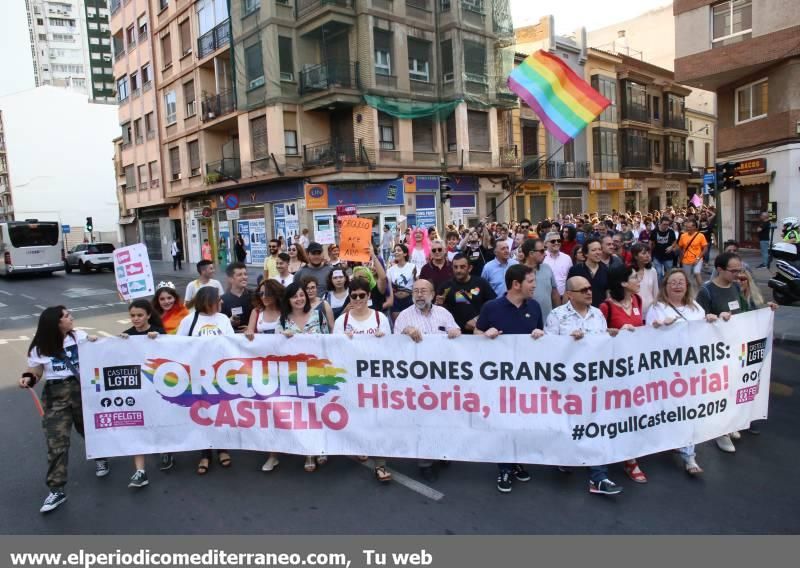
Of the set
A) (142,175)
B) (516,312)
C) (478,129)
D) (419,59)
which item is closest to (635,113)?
(478,129)

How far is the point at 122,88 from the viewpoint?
130 feet

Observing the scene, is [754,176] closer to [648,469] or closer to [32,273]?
[648,469]

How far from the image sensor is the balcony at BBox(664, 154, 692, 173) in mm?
43562

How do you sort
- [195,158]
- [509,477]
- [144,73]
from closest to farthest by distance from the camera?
[509,477] < [195,158] < [144,73]

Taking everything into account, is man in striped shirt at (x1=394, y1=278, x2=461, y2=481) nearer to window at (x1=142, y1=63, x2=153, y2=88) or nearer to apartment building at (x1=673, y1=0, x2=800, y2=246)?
apartment building at (x1=673, y1=0, x2=800, y2=246)

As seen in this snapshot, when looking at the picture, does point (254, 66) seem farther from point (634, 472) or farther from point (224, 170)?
point (634, 472)

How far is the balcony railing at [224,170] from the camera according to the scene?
28.1 metres

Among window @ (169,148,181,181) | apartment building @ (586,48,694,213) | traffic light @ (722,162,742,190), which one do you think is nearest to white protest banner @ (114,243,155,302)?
traffic light @ (722,162,742,190)

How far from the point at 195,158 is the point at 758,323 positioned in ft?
105

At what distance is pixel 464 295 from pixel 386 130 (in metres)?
21.9

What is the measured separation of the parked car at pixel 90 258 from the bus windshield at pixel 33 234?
151 cm

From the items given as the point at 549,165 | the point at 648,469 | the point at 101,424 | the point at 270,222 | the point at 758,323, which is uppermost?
the point at 549,165

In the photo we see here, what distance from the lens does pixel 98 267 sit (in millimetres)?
30047

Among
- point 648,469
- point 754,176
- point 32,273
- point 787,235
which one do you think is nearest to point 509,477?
point 648,469
